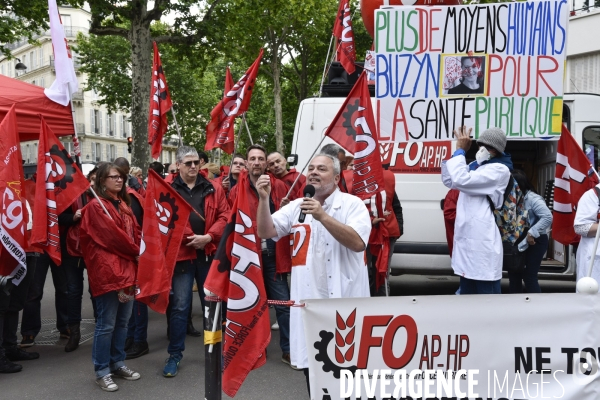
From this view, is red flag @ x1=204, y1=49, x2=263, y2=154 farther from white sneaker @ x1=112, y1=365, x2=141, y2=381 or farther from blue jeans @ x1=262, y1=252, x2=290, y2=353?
white sneaker @ x1=112, y1=365, x2=141, y2=381

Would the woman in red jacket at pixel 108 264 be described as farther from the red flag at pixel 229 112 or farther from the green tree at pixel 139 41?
the green tree at pixel 139 41

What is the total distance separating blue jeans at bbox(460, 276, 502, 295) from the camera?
507 cm

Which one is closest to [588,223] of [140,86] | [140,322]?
[140,322]

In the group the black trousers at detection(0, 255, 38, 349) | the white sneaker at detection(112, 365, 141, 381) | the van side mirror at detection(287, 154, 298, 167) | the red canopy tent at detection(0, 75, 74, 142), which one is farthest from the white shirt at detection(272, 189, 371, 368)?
the van side mirror at detection(287, 154, 298, 167)

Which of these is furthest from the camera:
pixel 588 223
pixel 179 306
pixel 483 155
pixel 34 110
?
pixel 34 110

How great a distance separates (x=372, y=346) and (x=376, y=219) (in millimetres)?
2855

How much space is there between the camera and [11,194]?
5.20 meters

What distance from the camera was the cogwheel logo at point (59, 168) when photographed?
537cm

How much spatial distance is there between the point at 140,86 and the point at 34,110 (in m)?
10.3

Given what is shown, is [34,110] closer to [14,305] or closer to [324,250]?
[14,305]

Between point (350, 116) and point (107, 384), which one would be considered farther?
point (107, 384)

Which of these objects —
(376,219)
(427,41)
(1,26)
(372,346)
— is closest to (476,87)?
(427,41)

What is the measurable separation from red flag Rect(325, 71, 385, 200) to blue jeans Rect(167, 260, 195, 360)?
6.19 feet

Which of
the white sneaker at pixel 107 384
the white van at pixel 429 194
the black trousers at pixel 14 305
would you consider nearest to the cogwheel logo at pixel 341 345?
the white sneaker at pixel 107 384
